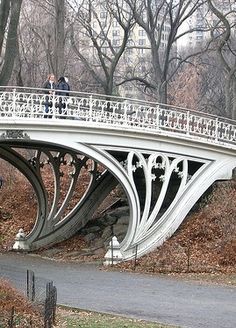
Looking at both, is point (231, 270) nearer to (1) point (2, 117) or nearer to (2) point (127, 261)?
(2) point (127, 261)

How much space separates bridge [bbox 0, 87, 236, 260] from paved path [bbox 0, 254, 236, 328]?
8.99 feet

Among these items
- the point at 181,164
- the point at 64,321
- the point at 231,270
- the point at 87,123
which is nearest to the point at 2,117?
the point at 87,123

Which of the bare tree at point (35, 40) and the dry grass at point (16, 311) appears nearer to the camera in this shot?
the dry grass at point (16, 311)

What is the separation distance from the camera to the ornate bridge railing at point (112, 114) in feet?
63.4

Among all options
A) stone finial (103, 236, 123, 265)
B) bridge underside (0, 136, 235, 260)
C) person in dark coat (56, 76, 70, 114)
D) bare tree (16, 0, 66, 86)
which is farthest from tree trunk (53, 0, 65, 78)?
stone finial (103, 236, 123, 265)

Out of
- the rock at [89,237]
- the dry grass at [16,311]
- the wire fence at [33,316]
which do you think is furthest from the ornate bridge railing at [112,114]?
the wire fence at [33,316]

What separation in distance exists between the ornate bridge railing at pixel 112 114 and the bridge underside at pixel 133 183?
28.8 inches

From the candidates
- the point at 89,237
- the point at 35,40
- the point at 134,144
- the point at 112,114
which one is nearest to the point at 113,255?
the point at 134,144

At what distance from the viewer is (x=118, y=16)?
1238 inches

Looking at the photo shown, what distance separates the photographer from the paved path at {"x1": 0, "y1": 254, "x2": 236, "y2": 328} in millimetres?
12469

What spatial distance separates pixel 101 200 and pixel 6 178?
8003mm

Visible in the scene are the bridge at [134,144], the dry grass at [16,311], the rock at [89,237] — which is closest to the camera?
the dry grass at [16,311]

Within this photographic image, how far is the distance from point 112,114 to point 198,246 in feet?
15.9

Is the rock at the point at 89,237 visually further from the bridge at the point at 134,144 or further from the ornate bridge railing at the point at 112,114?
the ornate bridge railing at the point at 112,114
